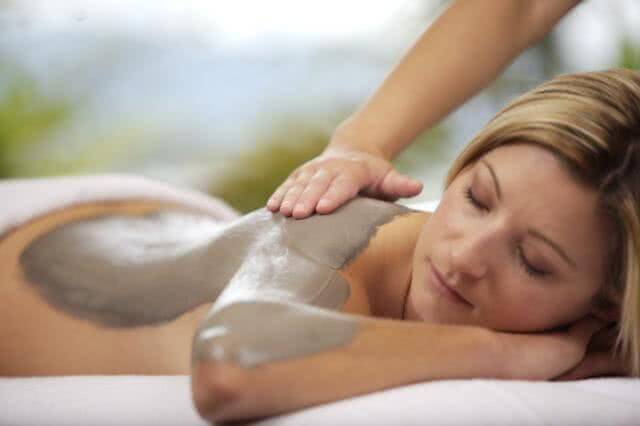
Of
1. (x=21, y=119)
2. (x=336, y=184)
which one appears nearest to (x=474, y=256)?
(x=336, y=184)

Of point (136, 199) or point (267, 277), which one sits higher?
point (267, 277)

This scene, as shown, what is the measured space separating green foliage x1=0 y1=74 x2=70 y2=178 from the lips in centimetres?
140

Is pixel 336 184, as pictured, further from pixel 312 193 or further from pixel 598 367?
pixel 598 367

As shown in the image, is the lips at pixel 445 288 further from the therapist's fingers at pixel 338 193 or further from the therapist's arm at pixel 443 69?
the therapist's arm at pixel 443 69

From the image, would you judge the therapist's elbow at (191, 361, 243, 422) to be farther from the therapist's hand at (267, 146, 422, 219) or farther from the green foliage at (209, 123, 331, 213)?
the green foliage at (209, 123, 331, 213)

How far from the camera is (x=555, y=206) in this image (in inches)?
37.0

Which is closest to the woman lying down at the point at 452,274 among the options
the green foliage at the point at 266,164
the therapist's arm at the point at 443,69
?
the therapist's arm at the point at 443,69

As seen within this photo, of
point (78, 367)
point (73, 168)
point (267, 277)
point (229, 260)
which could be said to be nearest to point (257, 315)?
point (267, 277)

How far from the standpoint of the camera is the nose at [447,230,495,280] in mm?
949

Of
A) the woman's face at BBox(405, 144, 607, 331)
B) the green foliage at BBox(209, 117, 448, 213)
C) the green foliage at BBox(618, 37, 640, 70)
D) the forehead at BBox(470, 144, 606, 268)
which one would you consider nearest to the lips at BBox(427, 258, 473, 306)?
the woman's face at BBox(405, 144, 607, 331)

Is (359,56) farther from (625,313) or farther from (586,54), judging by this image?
(625,313)

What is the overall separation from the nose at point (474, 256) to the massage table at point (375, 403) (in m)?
0.15

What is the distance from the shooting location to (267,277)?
0.91m

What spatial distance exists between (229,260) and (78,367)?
0.24 meters
